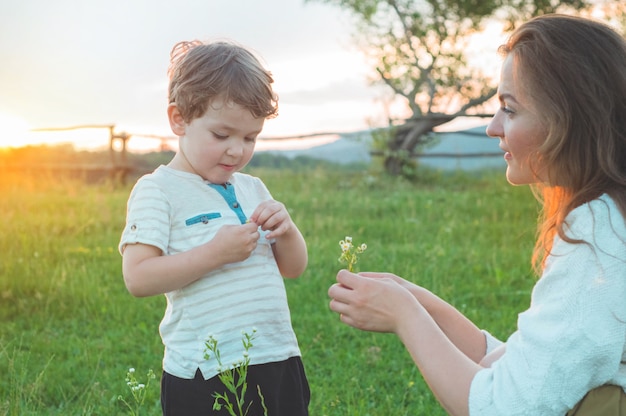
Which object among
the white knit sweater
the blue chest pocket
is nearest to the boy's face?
the blue chest pocket

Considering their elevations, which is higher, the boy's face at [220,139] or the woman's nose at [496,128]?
the woman's nose at [496,128]

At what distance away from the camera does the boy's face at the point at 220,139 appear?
2.29 meters

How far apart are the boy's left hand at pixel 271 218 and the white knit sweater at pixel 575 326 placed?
0.79 metres

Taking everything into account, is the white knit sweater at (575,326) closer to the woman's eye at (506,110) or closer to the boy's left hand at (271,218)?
the woman's eye at (506,110)

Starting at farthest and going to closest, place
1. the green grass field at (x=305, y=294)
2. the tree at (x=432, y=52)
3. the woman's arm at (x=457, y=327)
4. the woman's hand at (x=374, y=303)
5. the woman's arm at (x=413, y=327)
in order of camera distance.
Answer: the tree at (x=432, y=52) < the green grass field at (x=305, y=294) < the woman's arm at (x=457, y=327) < the woman's hand at (x=374, y=303) < the woman's arm at (x=413, y=327)

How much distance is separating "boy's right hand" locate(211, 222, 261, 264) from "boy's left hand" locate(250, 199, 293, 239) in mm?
46

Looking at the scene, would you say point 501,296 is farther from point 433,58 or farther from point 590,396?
point 433,58

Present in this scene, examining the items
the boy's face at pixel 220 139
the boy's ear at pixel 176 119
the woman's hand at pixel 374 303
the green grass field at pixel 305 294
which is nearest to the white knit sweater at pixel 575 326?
the woman's hand at pixel 374 303

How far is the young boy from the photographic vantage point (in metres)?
2.24

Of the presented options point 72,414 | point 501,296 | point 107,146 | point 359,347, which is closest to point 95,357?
point 72,414

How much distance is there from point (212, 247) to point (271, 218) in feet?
0.66

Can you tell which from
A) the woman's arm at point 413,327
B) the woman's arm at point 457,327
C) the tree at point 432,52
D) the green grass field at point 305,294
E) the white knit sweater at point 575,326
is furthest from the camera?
the tree at point 432,52

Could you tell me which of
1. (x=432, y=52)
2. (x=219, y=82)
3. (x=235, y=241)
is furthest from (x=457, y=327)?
(x=432, y=52)

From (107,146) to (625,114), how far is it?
1386cm
